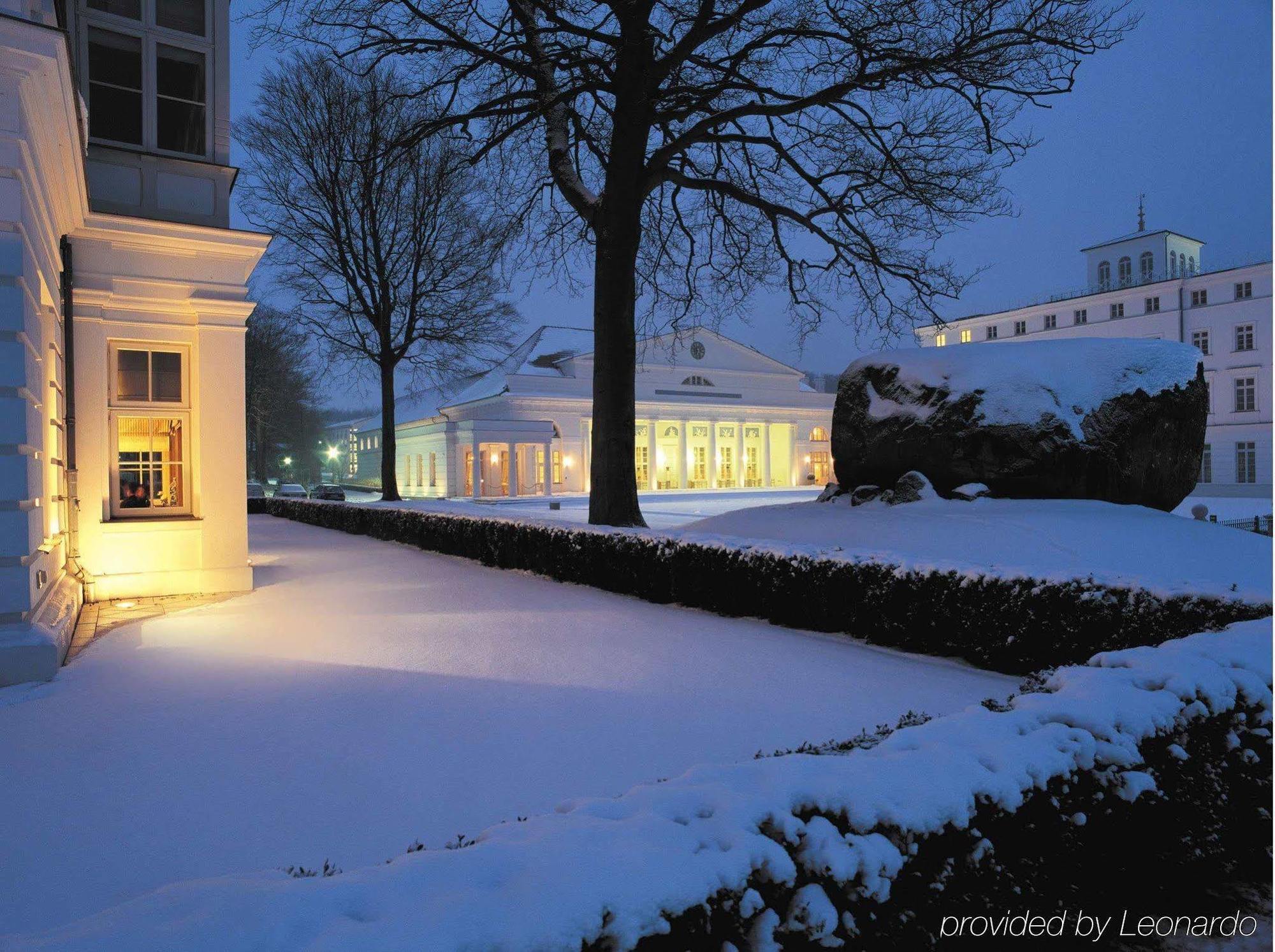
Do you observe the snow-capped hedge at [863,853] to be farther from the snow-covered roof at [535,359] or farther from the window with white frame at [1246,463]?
the window with white frame at [1246,463]

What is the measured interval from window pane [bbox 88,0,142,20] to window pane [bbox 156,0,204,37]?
0.18 m

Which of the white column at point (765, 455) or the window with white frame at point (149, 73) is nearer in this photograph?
the window with white frame at point (149, 73)

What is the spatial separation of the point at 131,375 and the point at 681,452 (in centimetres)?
3714

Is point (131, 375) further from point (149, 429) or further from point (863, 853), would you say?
point (863, 853)

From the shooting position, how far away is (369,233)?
2462 centimetres

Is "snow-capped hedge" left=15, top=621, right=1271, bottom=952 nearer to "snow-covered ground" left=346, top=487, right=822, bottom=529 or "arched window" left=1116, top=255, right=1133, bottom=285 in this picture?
"snow-covered ground" left=346, top=487, right=822, bottom=529

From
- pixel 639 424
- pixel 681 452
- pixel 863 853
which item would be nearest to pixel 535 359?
pixel 639 424

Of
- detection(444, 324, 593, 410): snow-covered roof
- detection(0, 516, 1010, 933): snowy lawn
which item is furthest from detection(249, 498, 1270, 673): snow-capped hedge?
detection(444, 324, 593, 410): snow-covered roof

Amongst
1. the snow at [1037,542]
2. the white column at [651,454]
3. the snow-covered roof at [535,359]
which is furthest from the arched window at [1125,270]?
the snow at [1037,542]

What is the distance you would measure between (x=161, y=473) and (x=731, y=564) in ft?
22.1

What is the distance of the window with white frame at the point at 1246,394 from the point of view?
38.4 metres

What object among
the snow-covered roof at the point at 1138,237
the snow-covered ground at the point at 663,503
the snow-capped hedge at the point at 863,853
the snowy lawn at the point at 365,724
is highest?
the snow-covered roof at the point at 1138,237

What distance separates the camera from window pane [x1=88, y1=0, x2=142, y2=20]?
8.61 m

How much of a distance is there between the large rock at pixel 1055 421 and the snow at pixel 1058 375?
0.01m
